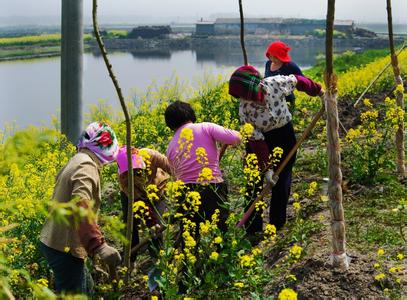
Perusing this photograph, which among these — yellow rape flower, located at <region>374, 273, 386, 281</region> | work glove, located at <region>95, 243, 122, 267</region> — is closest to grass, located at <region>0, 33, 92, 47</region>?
work glove, located at <region>95, 243, 122, 267</region>

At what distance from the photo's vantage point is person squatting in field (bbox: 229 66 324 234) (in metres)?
4.04

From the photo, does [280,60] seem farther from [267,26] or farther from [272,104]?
[267,26]

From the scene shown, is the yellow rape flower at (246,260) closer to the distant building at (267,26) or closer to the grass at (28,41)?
the grass at (28,41)

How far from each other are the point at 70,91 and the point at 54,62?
629cm

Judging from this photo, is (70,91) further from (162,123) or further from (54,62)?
(54,62)

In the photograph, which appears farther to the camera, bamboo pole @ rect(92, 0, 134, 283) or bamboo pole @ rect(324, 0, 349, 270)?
bamboo pole @ rect(324, 0, 349, 270)


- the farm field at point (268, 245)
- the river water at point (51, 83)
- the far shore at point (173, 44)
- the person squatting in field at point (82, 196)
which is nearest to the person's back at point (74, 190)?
the person squatting in field at point (82, 196)

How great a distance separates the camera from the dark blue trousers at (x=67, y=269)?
3271mm

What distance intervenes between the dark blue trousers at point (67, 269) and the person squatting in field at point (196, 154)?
0.79 m

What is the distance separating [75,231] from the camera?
125 inches

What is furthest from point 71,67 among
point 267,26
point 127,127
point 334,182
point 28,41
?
point 267,26

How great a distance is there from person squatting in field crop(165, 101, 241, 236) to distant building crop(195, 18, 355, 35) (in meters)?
20.4

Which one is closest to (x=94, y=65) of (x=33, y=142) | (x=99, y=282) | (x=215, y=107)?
(x=215, y=107)

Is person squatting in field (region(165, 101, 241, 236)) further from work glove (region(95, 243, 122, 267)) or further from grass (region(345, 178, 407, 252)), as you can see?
grass (region(345, 178, 407, 252))
